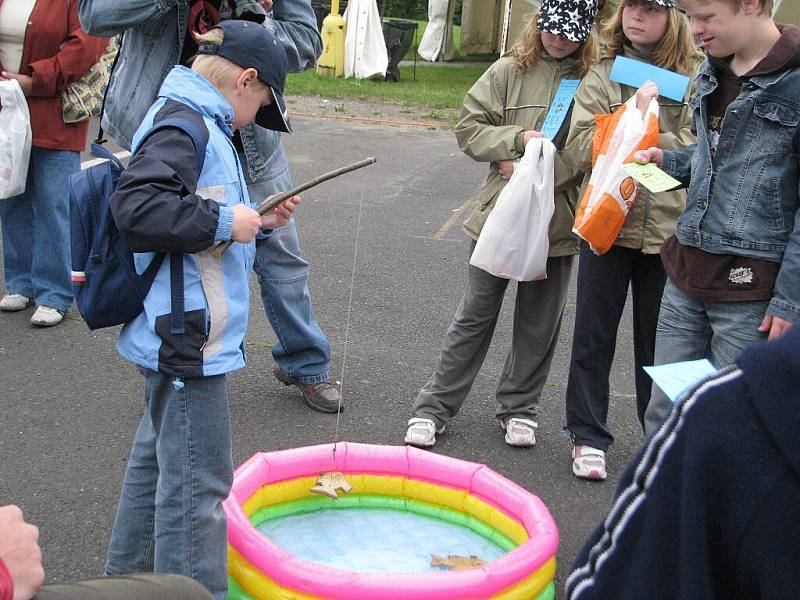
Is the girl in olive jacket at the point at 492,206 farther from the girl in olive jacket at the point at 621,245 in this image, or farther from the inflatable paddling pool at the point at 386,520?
the inflatable paddling pool at the point at 386,520

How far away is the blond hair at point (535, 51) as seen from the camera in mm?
3631

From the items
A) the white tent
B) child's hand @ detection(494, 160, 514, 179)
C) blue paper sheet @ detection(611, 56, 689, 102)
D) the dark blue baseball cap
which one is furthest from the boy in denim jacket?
the white tent

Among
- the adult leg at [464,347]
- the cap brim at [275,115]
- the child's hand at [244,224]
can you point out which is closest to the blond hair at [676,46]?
the adult leg at [464,347]

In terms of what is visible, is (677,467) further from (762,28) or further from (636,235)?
(636,235)

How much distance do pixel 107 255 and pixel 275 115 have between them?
2.45 ft

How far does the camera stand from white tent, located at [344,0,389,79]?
1573cm

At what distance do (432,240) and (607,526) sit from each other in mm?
5826

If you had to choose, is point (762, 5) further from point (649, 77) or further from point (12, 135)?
point (12, 135)

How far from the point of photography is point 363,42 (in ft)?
51.6

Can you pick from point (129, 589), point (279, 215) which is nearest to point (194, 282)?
point (279, 215)

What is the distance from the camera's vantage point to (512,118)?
148 inches

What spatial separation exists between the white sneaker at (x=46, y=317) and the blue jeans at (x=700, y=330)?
3298mm

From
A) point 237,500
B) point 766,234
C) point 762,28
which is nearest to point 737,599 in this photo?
point 766,234

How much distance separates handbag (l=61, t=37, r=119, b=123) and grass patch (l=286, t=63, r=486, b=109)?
857 cm
